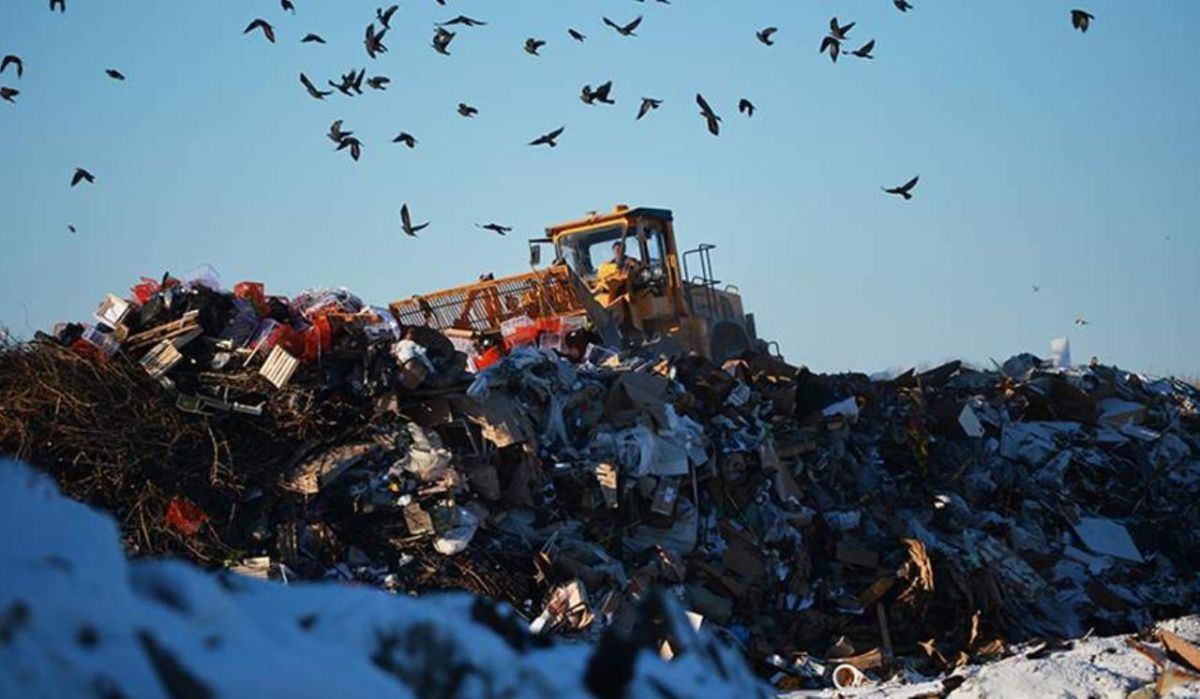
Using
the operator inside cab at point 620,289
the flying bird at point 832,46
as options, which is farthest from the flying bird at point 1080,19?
the operator inside cab at point 620,289

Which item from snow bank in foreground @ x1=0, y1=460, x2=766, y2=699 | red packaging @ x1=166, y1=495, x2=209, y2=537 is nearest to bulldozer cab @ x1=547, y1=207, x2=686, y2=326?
red packaging @ x1=166, y1=495, x2=209, y2=537

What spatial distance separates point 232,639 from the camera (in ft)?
3.77

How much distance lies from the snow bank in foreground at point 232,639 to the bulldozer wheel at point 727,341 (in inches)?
613

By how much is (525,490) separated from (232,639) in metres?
7.95

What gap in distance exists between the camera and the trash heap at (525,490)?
8469 millimetres

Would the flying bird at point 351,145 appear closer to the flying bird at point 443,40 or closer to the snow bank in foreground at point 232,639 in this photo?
the flying bird at point 443,40

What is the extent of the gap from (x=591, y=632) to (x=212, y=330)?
327cm

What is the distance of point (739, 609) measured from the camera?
9188 mm

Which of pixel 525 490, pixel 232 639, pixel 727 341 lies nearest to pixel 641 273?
pixel 727 341

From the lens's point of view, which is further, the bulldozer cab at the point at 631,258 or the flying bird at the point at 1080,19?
the bulldozer cab at the point at 631,258

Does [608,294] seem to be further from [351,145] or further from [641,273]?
[351,145]

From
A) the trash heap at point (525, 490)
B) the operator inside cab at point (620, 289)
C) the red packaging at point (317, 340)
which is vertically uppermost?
the operator inside cab at point (620, 289)

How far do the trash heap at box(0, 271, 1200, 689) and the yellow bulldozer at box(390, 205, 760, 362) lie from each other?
2.89 m

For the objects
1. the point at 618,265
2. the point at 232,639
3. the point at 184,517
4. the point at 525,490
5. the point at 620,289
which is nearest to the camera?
the point at 232,639
